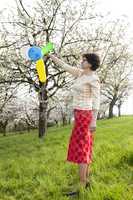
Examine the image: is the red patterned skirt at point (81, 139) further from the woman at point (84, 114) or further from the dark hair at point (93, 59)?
the dark hair at point (93, 59)

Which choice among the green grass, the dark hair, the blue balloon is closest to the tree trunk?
the green grass

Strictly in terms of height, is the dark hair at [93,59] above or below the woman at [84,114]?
above

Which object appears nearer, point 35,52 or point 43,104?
point 35,52

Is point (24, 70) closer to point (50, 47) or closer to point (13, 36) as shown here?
point (13, 36)

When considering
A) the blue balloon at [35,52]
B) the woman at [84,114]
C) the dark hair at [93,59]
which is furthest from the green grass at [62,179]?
the blue balloon at [35,52]

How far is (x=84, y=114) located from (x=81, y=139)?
0.37 metres

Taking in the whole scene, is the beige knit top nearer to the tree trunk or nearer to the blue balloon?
the blue balloon

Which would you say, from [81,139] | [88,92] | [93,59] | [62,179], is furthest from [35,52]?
[62,179]

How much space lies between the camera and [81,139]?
6.43 meters

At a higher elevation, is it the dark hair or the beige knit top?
the dark hair

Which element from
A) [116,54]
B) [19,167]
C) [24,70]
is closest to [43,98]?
[24,70]

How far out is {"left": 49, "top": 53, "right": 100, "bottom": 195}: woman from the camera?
6.45 meters

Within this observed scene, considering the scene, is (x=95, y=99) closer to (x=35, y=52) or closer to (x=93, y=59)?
(x=93, y=59)

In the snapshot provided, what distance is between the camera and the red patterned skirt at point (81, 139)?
643 centimetres
